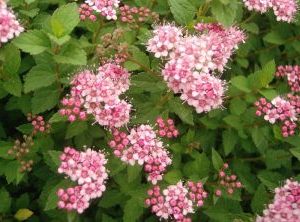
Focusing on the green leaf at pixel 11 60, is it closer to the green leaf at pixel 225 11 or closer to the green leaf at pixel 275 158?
the green leaf at pixel 225 11

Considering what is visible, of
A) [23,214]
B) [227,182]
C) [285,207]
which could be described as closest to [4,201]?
[23,214]

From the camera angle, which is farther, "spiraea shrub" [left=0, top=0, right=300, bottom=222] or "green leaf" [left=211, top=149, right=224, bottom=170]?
"green leaf" [left=211, top=149, right=224, bottom=170]

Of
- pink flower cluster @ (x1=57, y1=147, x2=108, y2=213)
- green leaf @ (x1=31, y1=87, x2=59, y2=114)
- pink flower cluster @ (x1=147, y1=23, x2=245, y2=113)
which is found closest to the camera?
pink flower cluster @ (x1=57, y1=147, x2=108, y2=213)

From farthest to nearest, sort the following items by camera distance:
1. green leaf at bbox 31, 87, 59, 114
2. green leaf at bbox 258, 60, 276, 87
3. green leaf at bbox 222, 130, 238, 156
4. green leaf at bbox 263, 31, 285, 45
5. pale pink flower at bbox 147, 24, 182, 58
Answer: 1. green leaf at bbox 263, 31, 285, 45
2. green leaf at bbox 222, 130, 238, 156
3. green leaf at bbox 258, 60, 276, 87
4. green leaf at bbox 31, 87, 59, 114
5. pale pink flower at bbox 147, 24, 182, 58

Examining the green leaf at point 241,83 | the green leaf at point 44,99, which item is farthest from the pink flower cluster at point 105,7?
the green leaf at point 241,83

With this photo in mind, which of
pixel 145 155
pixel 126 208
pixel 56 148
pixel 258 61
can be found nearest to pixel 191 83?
pixel 145 155

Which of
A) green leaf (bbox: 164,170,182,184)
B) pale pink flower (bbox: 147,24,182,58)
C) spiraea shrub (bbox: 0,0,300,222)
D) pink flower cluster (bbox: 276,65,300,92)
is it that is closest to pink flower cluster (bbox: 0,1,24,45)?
spiraea shrub (bbox: 0,0,300,222)

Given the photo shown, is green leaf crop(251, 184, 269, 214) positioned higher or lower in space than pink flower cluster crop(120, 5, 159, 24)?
lower

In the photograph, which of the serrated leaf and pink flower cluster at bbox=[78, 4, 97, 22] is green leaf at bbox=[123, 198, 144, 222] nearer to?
the serrated leaf
